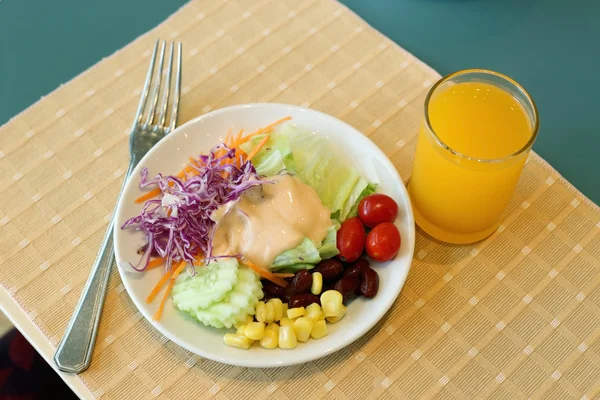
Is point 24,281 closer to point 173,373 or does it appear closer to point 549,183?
point 173,373

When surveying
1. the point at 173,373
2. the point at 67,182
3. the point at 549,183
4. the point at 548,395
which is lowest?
the point at 548,395

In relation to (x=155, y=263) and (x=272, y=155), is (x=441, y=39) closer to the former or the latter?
(x=272, y=155)

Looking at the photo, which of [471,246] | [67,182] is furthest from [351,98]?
[67,182]

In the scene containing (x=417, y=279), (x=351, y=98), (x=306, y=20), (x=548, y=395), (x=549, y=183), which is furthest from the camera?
(x=306, y=20)

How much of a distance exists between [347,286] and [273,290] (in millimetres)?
181

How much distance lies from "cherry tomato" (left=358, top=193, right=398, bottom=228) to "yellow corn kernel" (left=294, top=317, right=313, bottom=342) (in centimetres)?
31

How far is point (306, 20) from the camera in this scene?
206 centimetres

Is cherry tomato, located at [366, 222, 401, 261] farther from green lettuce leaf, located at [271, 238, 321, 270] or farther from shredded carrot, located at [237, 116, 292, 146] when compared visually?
shredded carrot, located at [237, 116, 292, 146]

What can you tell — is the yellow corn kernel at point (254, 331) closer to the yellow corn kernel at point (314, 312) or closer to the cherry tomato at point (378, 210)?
the yellow corn kernel at point (314, 312)

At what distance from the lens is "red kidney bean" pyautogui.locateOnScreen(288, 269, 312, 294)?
1462mm

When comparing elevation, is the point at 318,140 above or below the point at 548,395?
above

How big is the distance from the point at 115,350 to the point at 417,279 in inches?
30.6

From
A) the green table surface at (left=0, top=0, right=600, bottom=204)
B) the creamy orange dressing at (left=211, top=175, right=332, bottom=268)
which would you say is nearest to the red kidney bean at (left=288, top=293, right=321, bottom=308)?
the creamy orange dressing at (left=211, top=175, right=332, bottom=268)

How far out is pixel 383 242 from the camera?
149cm
